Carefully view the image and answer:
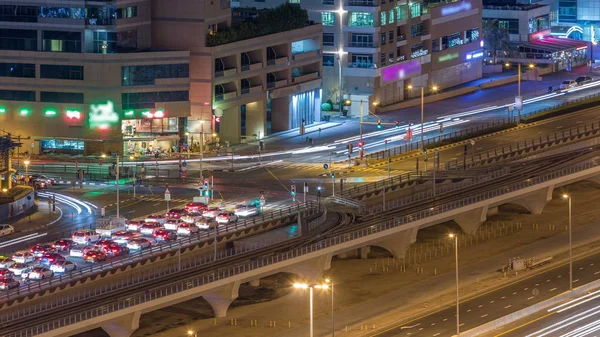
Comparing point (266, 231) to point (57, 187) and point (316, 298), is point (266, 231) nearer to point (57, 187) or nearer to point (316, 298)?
point (316, 298)

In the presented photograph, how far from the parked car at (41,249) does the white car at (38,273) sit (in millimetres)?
4713

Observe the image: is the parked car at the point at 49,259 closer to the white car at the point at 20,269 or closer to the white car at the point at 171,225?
the white car at the point at 20,269

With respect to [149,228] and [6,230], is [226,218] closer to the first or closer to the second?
[149,228]

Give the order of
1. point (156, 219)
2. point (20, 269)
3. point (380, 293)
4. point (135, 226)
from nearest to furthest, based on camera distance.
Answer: point (20, 269) < point (380, 293) < point (135, 226) < point (156, 219)

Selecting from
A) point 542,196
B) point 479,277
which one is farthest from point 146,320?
point 542,196

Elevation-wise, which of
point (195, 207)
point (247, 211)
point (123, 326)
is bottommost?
point (123, 326)

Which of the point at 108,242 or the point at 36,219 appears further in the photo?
the point at 36,219

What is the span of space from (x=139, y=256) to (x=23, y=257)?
9450 mm

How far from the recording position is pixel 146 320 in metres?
152

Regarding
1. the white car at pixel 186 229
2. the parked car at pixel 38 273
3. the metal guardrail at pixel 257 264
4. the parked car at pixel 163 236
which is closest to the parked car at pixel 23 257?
the parked car at pixel 38 273

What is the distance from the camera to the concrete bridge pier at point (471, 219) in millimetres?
184875

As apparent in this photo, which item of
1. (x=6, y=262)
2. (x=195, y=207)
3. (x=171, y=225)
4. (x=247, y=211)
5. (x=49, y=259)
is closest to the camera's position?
(x=49, y=259)

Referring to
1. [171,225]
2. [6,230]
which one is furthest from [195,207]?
[6,230]

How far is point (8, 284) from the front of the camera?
14525cm
